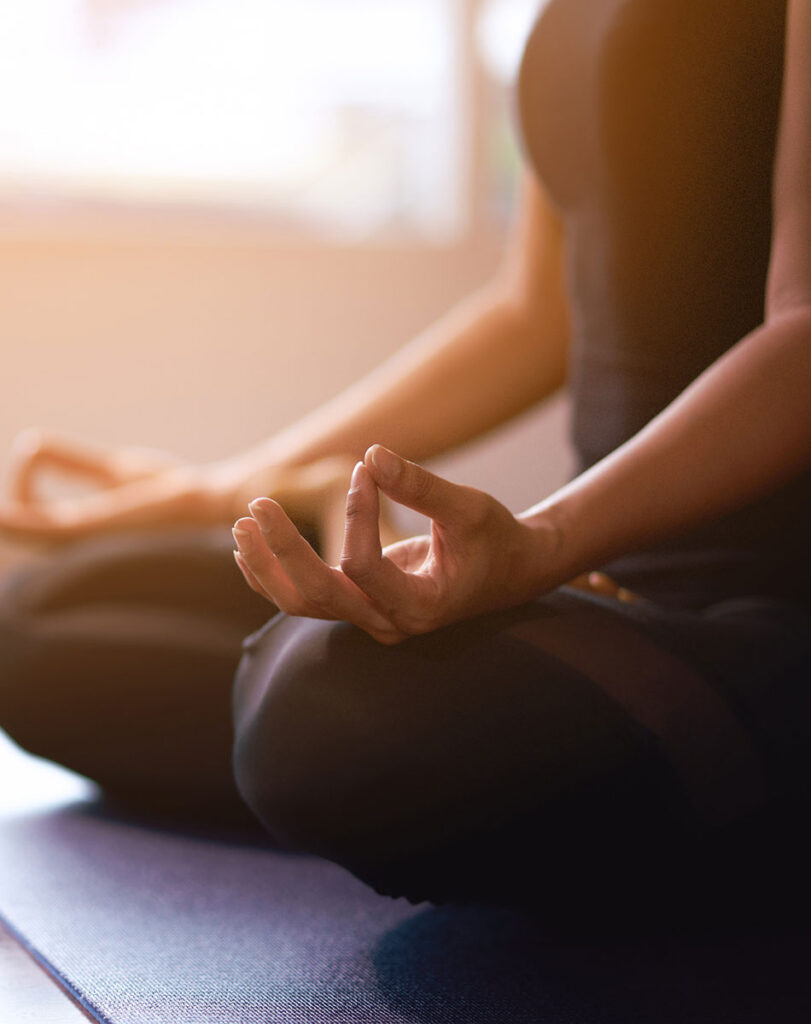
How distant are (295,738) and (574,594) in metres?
0.17

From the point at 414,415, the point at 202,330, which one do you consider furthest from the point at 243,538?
the point at 202,330

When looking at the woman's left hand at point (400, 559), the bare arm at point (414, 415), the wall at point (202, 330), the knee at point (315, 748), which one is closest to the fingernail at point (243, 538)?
the woman's left hand at point (400, 559)

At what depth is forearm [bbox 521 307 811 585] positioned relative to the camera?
→ 52 centimetres

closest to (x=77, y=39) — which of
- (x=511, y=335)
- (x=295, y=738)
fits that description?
(x=511, y=335)

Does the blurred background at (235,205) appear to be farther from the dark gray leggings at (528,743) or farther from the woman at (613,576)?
the dark gray leggings at (528,743)

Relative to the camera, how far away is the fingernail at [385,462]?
1.32 feet

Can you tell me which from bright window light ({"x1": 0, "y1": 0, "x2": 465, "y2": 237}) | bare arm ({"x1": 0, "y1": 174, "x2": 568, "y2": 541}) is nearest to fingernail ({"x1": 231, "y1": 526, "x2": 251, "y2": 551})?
bare arm ({"x1": 0, "y1": 174, "x2": 568, "y2": 541})

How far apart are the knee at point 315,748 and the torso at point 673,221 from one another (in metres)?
0.28

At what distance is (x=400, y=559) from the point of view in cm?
50

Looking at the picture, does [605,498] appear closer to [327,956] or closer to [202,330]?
[327,956]

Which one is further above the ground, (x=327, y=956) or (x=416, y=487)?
(x=416, y=487)

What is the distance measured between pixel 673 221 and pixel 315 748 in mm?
415

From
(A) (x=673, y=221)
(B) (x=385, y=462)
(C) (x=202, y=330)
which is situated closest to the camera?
(B) (x=385, y=462)

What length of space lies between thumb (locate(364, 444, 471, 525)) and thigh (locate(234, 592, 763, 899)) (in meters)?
0.12
